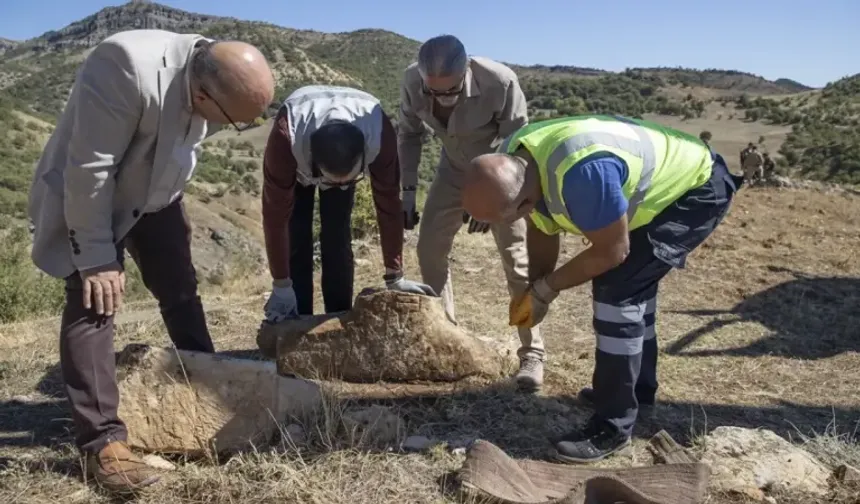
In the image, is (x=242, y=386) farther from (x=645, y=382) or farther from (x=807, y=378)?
(x=807, y=378)

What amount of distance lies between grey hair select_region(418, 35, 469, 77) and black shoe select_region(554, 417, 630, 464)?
166 centimetres

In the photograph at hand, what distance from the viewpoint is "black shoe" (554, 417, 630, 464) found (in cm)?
294

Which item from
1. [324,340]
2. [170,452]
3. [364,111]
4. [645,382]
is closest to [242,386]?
[170,452]

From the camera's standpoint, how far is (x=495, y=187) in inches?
97.7

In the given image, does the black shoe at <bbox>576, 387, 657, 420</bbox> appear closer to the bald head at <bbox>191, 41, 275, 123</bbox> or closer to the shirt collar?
the shirt collar

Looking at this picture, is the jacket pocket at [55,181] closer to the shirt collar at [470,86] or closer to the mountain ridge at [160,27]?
the shirt collar at [470,86]

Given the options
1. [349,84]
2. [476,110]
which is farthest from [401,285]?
[349,84]

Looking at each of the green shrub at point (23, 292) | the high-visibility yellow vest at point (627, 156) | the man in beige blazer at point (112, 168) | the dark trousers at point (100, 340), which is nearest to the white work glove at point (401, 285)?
the high-visibility yellow vest at point (627, 156)

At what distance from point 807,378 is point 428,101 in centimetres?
272

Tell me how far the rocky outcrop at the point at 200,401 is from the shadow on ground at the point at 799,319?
109 inches

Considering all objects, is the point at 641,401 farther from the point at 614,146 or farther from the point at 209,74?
the point at 209,74

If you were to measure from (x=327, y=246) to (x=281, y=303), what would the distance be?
0.41 metres

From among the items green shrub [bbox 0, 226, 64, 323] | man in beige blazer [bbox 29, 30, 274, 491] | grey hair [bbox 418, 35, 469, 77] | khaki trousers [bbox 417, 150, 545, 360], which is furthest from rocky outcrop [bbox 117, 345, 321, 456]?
green shrub [bbox 0, 226, 64, 323]

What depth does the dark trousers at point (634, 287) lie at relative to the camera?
288cm
